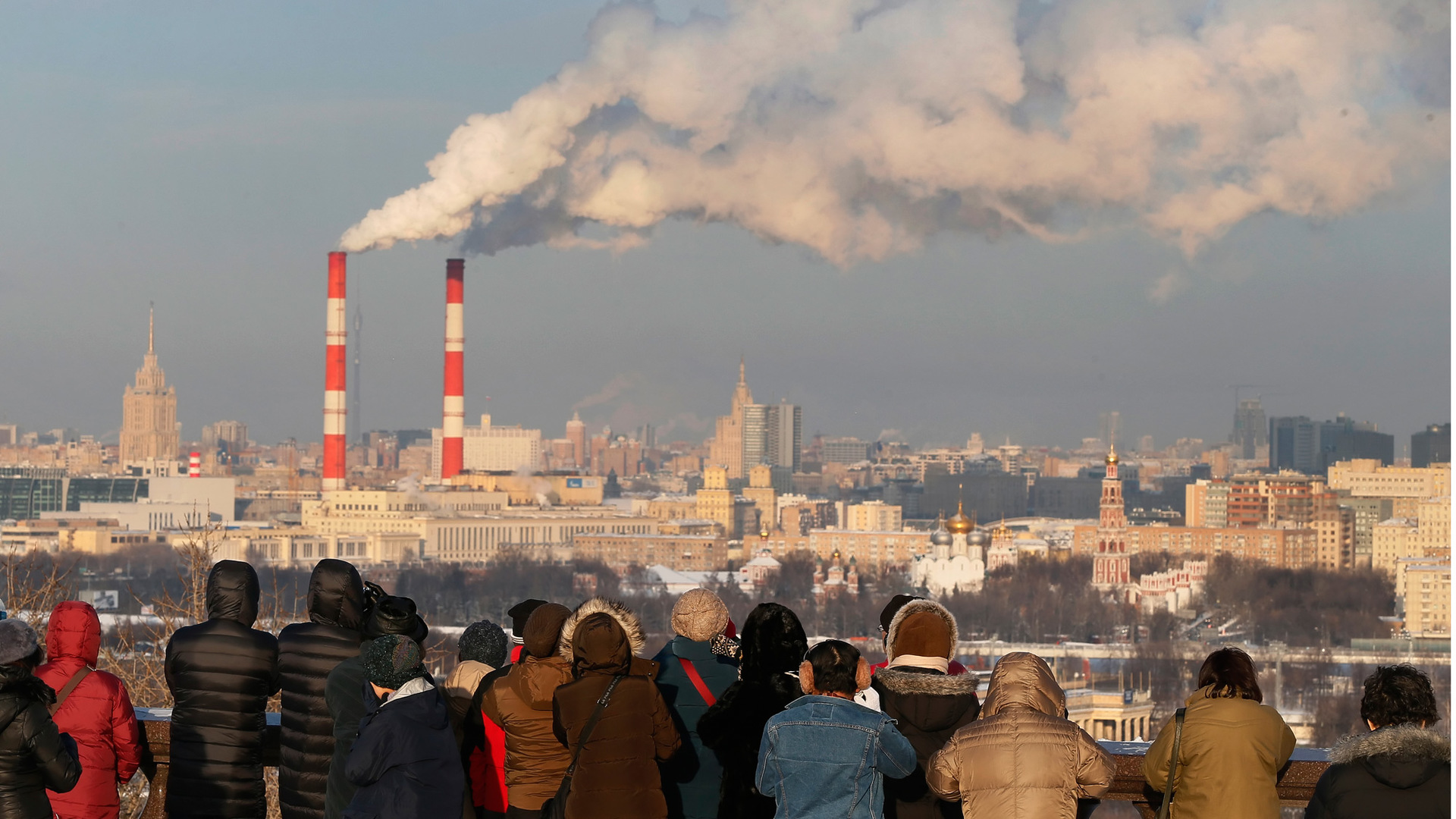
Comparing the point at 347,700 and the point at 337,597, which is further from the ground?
the point at 337,597

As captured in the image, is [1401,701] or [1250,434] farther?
[1250,434]

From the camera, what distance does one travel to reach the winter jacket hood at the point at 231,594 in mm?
3150

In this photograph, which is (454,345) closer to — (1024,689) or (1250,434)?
(1250,434)

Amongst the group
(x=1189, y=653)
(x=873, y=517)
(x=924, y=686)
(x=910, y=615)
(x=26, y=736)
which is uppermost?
(x=873, y=517)

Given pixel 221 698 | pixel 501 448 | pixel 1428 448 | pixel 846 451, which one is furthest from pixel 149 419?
pixel 221 698

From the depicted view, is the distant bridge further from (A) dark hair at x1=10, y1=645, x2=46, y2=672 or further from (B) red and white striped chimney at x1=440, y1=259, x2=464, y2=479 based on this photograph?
(A) dark hair at x1=10, y1=645, x2=46, y2=672

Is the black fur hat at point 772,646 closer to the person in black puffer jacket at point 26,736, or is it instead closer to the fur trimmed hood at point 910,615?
the fur trimmed hood at point 910,615

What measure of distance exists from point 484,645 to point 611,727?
452 mm

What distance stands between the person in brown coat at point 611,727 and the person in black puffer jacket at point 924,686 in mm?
342

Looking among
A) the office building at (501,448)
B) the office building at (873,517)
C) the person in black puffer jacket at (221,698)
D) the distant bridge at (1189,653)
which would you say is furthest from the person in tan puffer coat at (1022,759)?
the office building at (501,448)

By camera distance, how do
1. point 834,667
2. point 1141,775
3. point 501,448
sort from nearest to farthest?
Result: point 834,667
point 1141,775
point 501,448

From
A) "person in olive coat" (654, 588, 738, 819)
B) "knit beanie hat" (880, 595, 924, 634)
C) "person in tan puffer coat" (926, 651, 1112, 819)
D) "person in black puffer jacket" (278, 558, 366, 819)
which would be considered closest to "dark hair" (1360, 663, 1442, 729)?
"person in tan puffer coat" (926, 651, 1112, 819)

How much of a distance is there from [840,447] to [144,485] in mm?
27686

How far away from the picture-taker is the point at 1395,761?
2.49 m
